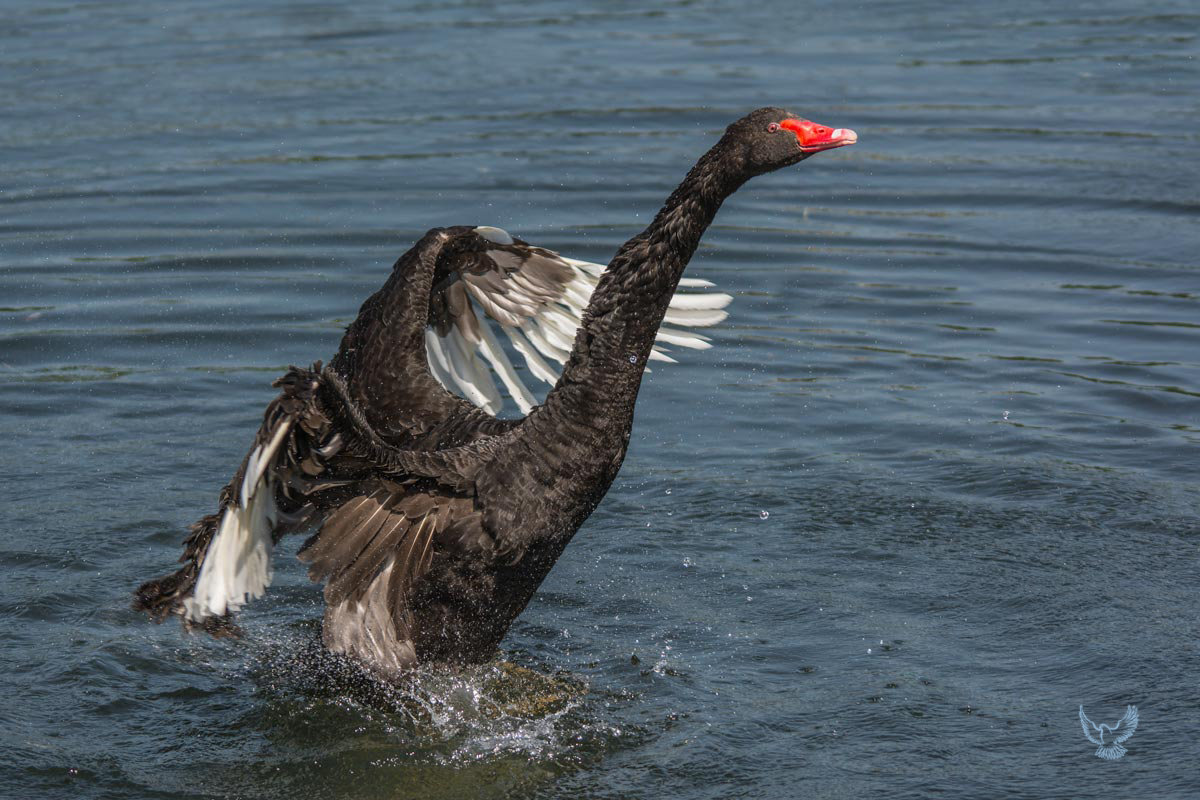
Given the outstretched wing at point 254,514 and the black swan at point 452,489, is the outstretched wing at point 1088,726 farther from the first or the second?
the outstretched wing at point 254,514

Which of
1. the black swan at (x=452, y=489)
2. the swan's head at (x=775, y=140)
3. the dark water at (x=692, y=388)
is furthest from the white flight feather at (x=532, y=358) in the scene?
the swan's head at (x=775, y=140)

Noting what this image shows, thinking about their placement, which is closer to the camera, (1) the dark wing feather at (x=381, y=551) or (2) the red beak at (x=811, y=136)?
(2) the red beak at (x=811, y=136)

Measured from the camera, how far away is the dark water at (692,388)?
520 centimetres

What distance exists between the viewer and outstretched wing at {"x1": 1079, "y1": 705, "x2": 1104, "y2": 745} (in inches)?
196

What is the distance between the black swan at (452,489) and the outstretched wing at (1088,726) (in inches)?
70.2

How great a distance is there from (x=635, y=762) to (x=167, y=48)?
1128 centimetres

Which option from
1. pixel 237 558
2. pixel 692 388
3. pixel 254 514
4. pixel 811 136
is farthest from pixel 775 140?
pixel 692 388

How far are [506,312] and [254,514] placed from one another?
84.9 inches

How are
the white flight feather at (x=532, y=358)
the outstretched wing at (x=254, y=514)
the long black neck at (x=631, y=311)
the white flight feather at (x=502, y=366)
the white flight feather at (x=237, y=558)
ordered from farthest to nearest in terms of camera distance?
the white flight feather at (x=502, y=366), the white flight feather at (x=532, y=358), the long black neck at (x=631, y=311), the white flight feather at (x=237, y=558), the outstretched wing at (x=254, y=514)

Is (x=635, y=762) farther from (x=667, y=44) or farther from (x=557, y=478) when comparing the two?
(x=667, y=44)

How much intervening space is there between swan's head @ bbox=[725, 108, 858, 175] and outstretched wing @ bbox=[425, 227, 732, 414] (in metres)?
1.62

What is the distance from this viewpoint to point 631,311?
505 centimetres

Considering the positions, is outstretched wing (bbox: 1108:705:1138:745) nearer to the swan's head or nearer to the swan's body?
the swan's body

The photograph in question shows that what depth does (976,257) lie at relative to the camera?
9.90 meters
